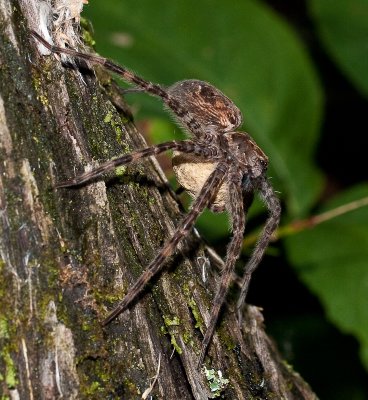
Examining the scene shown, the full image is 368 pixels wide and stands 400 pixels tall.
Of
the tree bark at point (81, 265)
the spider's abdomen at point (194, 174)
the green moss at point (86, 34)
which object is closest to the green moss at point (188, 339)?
the tree bark at point (81, 265)

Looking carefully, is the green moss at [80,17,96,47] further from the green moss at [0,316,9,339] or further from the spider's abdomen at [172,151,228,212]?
the green moss at [0,316,9,339]

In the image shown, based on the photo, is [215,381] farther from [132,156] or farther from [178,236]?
[132,156]

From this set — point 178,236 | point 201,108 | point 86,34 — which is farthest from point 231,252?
point 86,34

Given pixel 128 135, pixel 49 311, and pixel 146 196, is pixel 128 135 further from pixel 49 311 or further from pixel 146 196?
pixel 49 311

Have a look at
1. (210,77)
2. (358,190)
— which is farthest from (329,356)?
(210,77)

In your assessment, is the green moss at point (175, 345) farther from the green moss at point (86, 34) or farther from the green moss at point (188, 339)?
the green moss at point (86, 34)

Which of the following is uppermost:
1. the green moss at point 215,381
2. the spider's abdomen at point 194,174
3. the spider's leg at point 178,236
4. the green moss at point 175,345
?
the spider's abdomen at point 194,174
